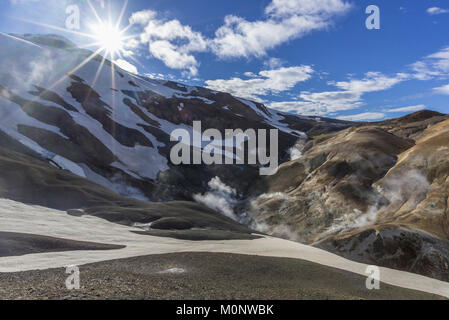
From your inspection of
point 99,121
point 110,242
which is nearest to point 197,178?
point 99,121

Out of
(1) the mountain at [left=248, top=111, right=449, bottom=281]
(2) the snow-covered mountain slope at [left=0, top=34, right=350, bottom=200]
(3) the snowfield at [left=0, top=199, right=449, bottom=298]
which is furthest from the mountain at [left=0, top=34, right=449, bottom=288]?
(3) the snowfield at [left=0, top=199, right=449, bottom=298]

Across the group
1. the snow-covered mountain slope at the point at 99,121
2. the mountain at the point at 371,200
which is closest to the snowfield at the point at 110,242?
the mountain at the point at 371,200

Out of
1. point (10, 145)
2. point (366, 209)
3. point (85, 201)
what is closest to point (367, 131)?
point (366, 209)

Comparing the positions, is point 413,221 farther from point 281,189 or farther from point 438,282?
point 281,189

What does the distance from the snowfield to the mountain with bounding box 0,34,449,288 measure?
1.17 metres

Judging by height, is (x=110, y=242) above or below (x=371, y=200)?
below

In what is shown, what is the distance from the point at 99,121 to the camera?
282ft

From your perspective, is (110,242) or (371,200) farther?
(371,200)

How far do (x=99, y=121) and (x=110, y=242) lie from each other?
6970 cm

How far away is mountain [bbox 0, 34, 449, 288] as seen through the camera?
34.7 meters

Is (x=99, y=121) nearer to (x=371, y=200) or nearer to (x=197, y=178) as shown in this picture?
(x=197, y=178)

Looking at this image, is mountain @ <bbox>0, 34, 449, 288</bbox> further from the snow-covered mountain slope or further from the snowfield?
the snowfield

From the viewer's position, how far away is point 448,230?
35.5 meters

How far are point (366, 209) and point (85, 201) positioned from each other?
45.4 meters
